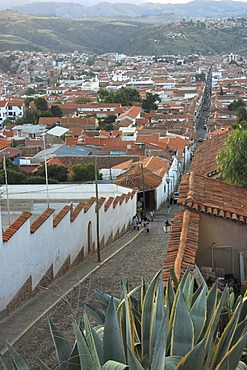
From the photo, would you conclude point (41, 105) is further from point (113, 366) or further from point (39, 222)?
point (113, 366)

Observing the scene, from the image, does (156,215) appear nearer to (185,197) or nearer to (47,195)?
(47,195)

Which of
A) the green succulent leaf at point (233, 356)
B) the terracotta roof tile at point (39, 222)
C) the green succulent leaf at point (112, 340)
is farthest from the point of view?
the terracotta roof tile at point (39, 222)

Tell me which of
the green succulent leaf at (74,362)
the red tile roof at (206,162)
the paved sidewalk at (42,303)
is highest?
the green succulent leaf at (74,362)

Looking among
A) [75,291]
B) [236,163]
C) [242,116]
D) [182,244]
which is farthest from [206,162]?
[242,116]

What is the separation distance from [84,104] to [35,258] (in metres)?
59.1

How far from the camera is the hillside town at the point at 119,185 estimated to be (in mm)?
7336

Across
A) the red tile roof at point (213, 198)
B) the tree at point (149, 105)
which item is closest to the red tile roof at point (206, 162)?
the red tile roof at point (213, 198)

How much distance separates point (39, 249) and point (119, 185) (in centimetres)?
1400

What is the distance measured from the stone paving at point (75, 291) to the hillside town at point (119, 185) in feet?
1.19

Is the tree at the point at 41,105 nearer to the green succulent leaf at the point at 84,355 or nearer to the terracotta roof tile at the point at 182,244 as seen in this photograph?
the terracotta roof tile at the point at 182,244

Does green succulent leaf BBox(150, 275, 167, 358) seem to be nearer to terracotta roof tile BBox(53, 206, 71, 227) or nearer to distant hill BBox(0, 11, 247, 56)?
terracotta roof tile BBox(53, 206, 71, 227)

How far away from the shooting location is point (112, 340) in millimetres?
3074

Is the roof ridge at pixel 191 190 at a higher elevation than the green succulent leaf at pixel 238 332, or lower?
lower

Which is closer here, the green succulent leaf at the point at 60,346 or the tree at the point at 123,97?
the green succulent leaf at the point at 60,346
